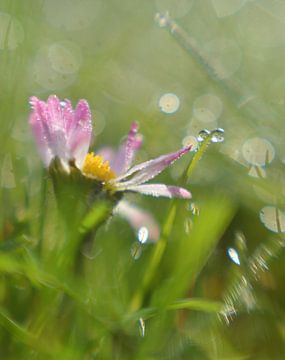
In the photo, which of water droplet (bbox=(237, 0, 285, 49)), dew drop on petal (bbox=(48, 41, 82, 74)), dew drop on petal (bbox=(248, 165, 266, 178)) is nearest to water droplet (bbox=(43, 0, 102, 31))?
dew drop on petal (bbox=(48, 41, 82, 74))

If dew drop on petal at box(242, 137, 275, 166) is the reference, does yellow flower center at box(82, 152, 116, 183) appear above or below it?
below

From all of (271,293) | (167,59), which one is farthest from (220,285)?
(167,59)

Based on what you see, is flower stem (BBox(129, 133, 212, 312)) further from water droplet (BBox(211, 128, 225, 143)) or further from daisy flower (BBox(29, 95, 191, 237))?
water droplet (BBox(211, 128, 225, 143))

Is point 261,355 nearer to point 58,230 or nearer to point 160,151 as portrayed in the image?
point 58,230

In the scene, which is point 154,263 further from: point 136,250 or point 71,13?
point 71,13

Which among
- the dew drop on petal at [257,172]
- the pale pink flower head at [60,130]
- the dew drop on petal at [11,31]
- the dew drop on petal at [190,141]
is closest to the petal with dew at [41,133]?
the pale pink flower head at [60,130]

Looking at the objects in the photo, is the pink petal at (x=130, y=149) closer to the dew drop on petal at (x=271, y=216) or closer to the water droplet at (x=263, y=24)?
the dew drop on petal at (x=271, y=216)

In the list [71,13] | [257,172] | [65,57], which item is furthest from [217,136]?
[71,13]
